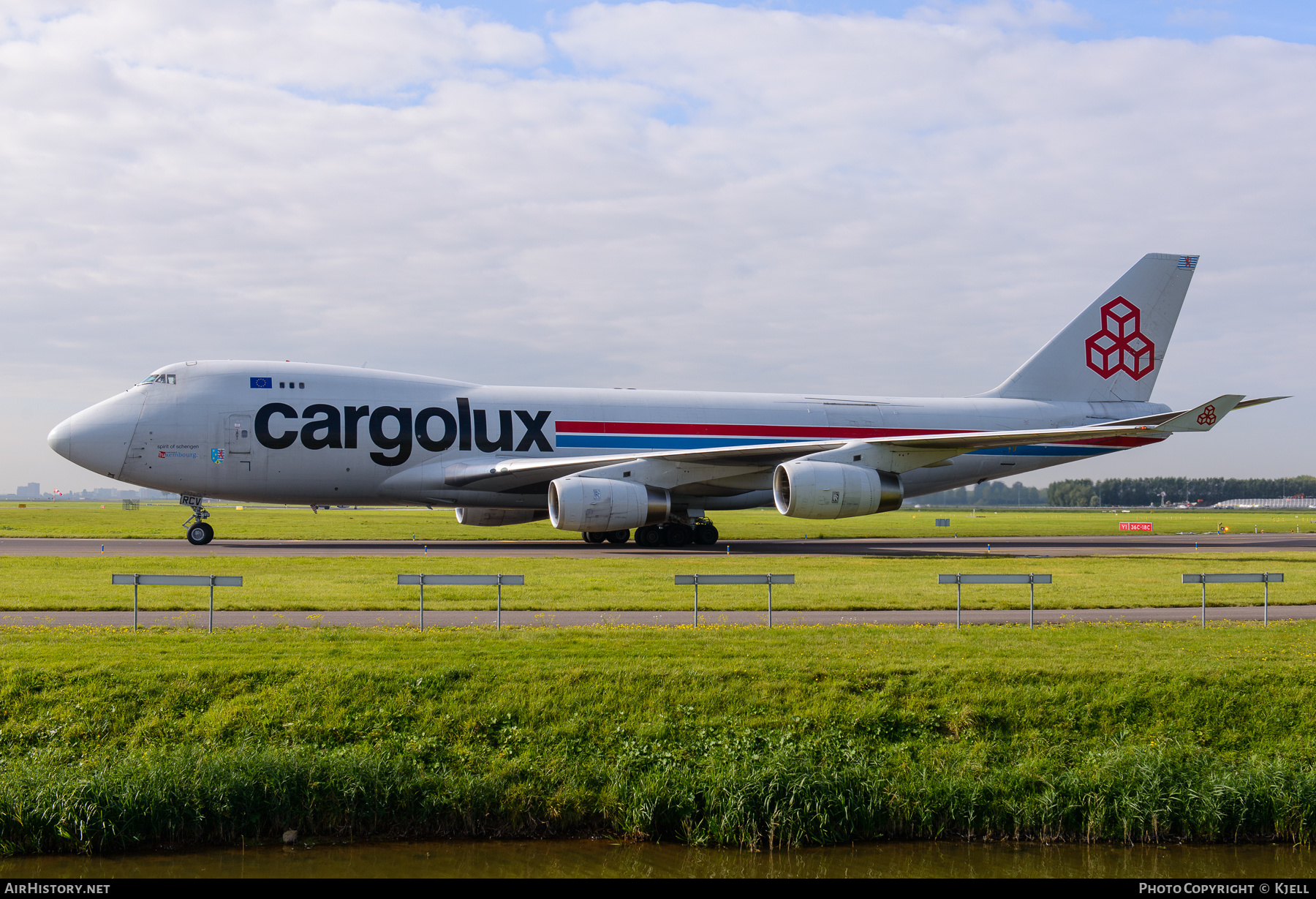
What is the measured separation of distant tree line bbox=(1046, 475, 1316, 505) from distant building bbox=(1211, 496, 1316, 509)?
0.61 meters

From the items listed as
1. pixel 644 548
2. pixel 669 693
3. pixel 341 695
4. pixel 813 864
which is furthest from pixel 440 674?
pixel 644 548

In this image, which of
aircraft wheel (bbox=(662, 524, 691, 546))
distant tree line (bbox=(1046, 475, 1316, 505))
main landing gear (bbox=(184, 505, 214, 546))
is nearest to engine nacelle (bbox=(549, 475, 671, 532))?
aircraft wheel (bbox=(662, 524, 691, 546))

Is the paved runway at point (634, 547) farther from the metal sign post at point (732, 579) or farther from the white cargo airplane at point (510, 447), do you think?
the metal sign post at point (732, 579)

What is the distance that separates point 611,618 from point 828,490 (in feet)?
45.7

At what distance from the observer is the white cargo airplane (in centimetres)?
2808

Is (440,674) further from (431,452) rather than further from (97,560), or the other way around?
(431,452)

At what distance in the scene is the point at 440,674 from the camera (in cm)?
1098

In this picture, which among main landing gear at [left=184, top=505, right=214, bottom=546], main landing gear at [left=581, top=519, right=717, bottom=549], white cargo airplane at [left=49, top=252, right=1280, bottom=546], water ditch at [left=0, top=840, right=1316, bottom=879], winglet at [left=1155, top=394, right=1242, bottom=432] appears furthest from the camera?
main landing gear at [left=581, top=519, right=717, bottom=549]

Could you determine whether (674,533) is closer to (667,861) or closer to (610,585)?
(610,585)

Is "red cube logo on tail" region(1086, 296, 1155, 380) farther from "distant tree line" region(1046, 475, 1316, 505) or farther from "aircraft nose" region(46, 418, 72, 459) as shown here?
"distant tree line" region(1046, 475, 1316, 505)

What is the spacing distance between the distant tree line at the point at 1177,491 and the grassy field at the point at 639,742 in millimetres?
161605

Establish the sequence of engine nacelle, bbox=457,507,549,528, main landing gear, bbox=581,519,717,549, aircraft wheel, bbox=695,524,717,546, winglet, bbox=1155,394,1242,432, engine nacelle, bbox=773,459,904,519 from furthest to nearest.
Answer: engine nacelle, bbox=457,507,549,528 → aircraft wheel, bbox=695,524,717,546 → main landing gear, bbox=581,519,717,549 → engine nacelle, bbox=773,459,904,519 → winglet, bbox=1155,394,1242,432

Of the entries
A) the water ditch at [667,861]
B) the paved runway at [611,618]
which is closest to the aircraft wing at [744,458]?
the paved runway at [611,618]

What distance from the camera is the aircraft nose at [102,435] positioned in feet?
91.9
